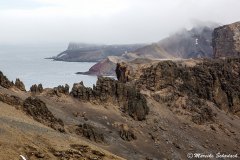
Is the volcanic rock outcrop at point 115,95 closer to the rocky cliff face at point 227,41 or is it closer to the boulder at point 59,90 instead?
the boulder at point 59,90

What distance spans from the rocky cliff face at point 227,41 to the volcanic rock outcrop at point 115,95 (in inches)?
3314

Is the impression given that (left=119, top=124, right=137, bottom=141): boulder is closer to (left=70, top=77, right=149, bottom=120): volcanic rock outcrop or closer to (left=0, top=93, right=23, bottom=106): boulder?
(left=70, top=77, right=149, bottom=120): volcanic rock outcrop

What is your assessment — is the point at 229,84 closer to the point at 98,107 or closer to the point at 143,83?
the point at 143,83

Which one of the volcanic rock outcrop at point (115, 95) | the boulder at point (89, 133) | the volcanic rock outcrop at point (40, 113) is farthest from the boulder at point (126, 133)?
the volcanic rock outcrop at point (40, 113)

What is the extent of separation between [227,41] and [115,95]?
93271 mm

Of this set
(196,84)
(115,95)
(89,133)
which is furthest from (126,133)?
(196,84)

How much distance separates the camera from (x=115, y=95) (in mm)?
105375

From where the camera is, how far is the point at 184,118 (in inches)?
4341

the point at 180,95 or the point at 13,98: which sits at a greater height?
the point at 13,98

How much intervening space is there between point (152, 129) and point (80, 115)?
50.9 feet

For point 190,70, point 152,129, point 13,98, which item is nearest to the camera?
point 13,98

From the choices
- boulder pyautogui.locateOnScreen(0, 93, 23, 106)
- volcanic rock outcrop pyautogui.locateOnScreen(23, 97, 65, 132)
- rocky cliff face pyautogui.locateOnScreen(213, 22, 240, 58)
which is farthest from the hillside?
rocky cliff face pyautogui.locateOnScreen(213, 22, 240, 58)

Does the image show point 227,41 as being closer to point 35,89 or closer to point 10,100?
point 35,89

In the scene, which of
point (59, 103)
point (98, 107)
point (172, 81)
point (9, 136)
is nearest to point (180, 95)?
point (172, 81)
